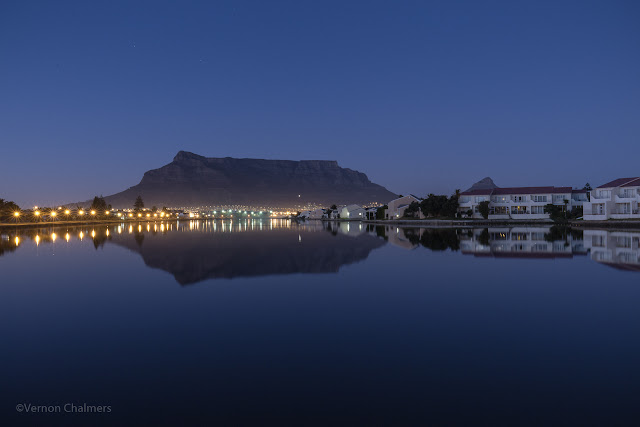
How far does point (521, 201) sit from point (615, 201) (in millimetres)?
17713

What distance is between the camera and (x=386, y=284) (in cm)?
1281

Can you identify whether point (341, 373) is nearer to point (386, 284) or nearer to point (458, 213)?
point (386, 284)

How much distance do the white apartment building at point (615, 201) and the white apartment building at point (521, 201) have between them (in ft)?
39.4

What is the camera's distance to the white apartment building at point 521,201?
234ft

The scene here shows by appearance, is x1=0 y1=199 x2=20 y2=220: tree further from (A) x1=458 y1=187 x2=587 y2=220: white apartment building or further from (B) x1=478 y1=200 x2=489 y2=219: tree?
(B) x1=478 y1=200 x2=489 y2=219: tree

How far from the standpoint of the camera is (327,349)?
21.7 feet

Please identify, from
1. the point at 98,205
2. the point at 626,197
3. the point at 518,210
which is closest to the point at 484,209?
the point at 518,210

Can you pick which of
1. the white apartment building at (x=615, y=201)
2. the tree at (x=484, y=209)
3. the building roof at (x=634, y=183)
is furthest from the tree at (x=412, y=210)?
the building roof at (x=634, y=183)

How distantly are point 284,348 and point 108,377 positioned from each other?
2757 millimetres

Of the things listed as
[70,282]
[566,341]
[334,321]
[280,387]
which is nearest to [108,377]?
[280,387]

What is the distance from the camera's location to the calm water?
15.1ft

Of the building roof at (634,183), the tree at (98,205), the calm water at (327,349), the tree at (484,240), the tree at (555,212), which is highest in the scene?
the tree at (98,205)

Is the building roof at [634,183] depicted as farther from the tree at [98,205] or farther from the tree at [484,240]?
the tree at [98,205]

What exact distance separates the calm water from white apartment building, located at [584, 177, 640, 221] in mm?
52411
